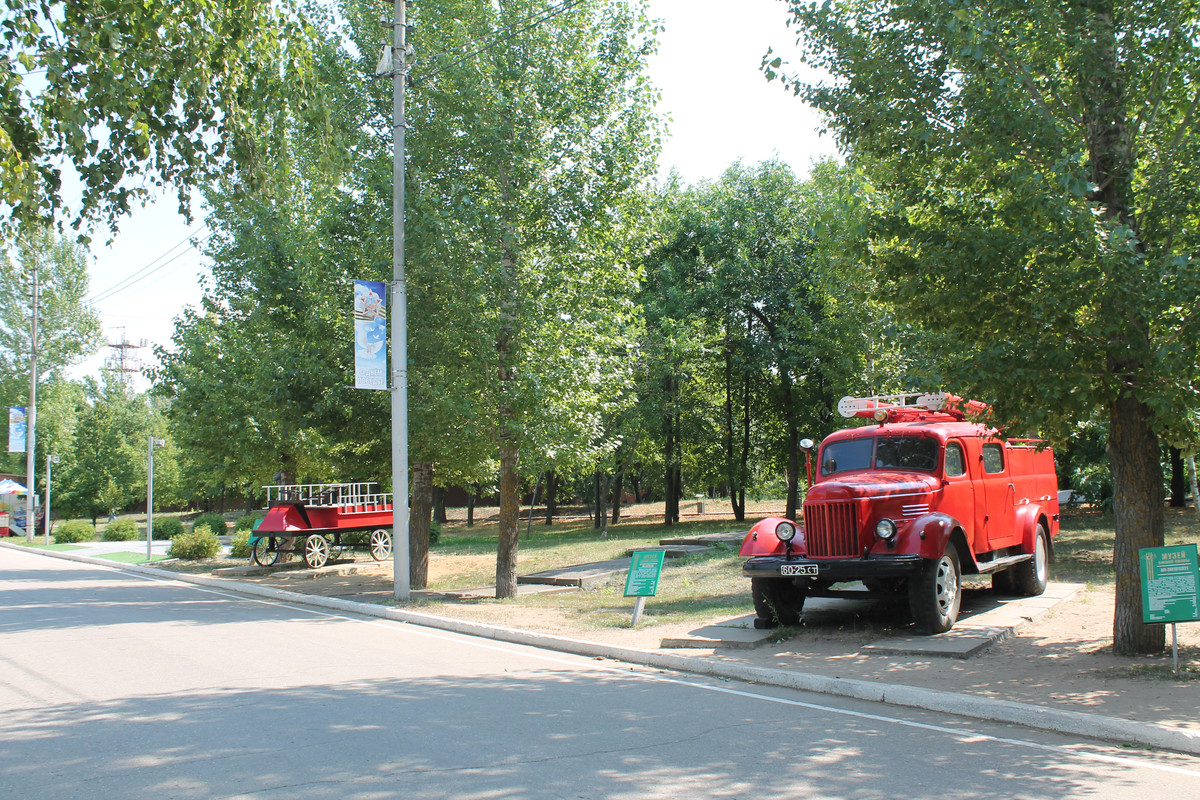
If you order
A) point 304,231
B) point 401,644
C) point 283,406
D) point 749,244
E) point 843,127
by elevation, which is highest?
point 749,244

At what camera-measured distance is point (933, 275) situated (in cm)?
847

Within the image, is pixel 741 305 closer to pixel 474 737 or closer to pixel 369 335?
pixel 369 335

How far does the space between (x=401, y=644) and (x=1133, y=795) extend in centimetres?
805

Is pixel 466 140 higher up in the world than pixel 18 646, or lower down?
higher up

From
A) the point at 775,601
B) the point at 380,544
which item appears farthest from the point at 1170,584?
the point at 380,544

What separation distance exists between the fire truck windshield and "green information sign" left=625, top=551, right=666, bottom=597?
2544 mm

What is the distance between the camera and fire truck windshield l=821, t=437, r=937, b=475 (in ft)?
35.6

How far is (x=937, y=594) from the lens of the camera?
31.8 feet

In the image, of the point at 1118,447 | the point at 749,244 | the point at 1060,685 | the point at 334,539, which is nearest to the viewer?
the point at 1060,685

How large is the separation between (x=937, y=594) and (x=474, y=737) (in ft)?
19.3

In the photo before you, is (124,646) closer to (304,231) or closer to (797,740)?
(797,740)

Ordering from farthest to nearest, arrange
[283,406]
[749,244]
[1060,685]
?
[749,244], [283,406], [1060,685]

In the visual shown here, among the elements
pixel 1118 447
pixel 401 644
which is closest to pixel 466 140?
pixel 401 644

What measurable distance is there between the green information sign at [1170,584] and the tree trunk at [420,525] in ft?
42.4
